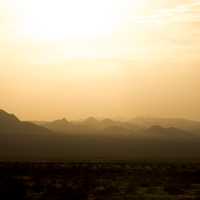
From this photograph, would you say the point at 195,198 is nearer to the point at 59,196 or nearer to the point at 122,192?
the point at 122,192

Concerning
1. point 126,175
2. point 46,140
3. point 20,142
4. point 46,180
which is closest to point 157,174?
point 126,175

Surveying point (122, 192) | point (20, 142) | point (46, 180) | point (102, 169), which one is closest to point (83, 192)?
point (122, 192)

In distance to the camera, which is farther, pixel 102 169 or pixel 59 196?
pixel 102 169

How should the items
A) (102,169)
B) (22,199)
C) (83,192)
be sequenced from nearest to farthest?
(22,199)
(83,192)
(102,169)

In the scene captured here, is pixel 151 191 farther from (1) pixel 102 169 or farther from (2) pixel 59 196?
(1) pixel 102 169

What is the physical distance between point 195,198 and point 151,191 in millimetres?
6493

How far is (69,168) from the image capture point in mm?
84938

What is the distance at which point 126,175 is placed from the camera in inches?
2948

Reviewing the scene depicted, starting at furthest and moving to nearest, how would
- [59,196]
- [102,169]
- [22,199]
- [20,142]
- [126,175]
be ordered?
1. [20,142]
2. [102,169]
3. [126,175]
4. [59,196]
5. [22,199]

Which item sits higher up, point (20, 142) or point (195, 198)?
point (20, 142)

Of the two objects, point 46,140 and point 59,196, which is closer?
point 59,196

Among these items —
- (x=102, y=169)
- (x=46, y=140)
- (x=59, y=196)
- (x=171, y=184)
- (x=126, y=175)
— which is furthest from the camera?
(x=46, y=140)

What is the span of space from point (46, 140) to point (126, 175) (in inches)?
4712

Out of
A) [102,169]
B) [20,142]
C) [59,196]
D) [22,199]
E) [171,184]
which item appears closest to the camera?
[22,199]
